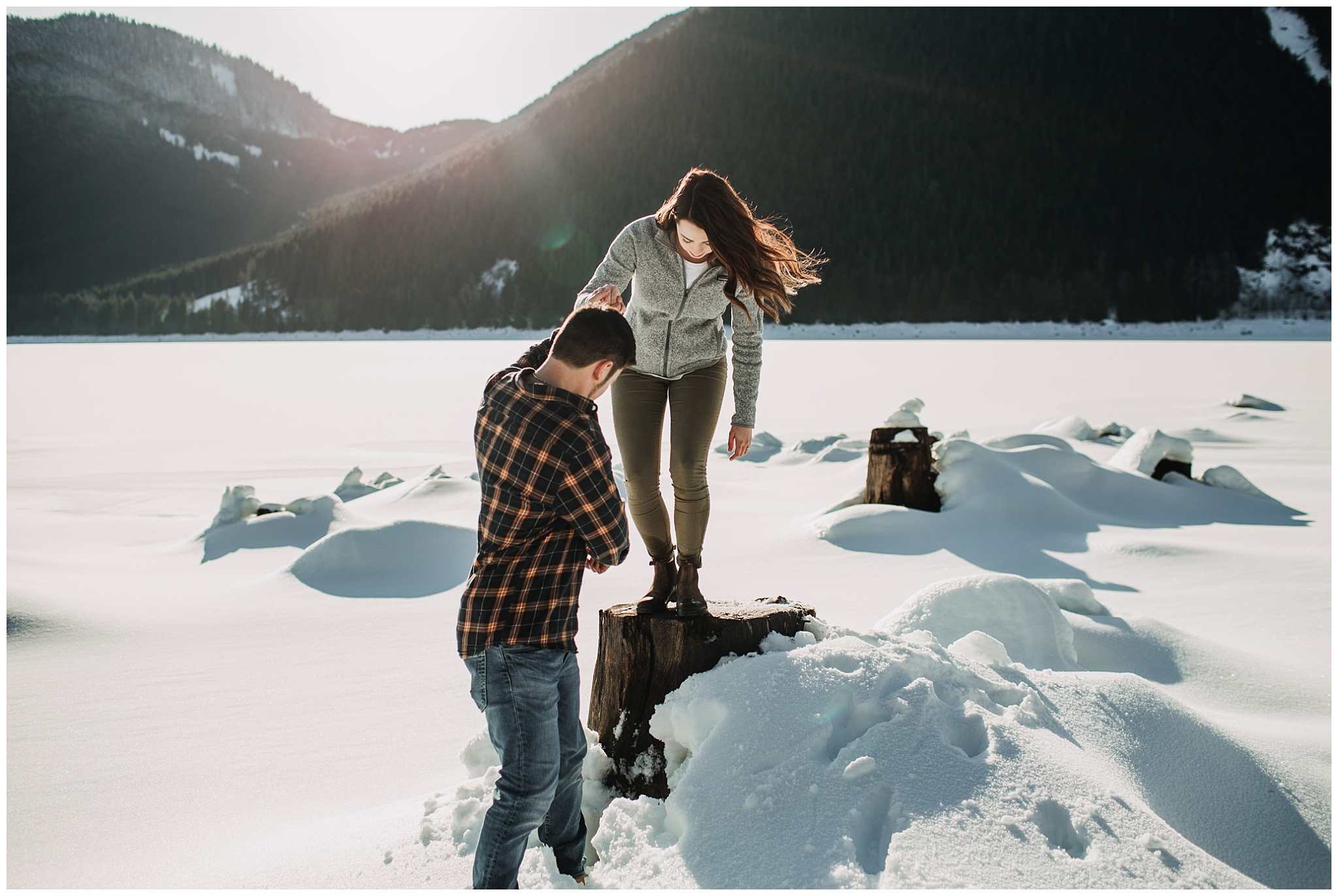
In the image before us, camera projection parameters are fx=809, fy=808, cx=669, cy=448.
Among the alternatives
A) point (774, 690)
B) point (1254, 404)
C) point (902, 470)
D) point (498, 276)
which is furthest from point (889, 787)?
point (498, 276)

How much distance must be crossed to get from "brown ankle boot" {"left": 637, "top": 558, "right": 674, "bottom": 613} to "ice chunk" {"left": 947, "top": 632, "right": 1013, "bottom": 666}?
911 millimetres

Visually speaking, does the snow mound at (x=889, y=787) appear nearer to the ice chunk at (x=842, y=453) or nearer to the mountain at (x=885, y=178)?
the ice chunk at (x=842, y=453)

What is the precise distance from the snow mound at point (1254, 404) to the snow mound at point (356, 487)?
11.9m

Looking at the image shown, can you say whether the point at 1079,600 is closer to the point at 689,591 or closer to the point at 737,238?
the point at 689,591

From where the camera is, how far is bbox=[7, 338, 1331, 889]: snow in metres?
1.85

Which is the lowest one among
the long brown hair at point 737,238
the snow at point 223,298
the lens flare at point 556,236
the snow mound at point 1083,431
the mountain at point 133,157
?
the snow mound at point 1083,431

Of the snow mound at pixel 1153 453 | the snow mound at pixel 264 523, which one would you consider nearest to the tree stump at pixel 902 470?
the snow mound at pixel 1153 453

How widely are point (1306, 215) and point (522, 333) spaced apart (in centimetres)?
6433

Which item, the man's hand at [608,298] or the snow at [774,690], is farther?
the man's hand at [608,298]

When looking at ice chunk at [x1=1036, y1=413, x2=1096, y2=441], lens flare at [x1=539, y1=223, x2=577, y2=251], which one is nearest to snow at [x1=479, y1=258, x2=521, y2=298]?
lens flare at [x1=539, y1=223, x2=577, y2=251]

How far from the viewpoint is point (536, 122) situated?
8181 cm

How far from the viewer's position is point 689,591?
94.0 inches

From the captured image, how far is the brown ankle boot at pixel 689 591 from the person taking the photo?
7.64ft

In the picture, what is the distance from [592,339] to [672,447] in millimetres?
885
